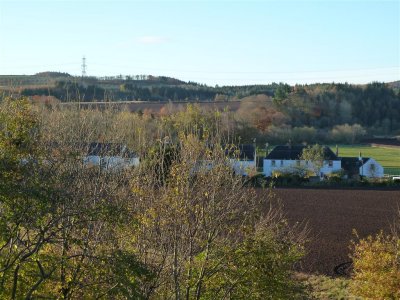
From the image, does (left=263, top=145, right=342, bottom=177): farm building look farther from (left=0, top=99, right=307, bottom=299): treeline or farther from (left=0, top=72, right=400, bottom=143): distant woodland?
(left=0, top=99, right=307, bottom=299): treeline

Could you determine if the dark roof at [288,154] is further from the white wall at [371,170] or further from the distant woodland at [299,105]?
the distant woodland at [299,105]

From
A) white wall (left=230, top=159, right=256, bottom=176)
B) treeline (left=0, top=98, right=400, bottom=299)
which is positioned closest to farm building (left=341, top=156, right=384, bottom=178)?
white wall (left=230, top=159, right=256, bottom=176)

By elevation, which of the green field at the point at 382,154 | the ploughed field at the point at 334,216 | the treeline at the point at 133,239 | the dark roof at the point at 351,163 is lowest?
the green field at the point at 382,154

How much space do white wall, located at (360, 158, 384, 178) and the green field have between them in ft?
18.3

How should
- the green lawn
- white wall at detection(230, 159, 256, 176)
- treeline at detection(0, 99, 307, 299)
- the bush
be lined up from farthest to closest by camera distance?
the green lawn < white wall at detection(230, 159, 256, 176) < the bush < treeline at detection(0, 99, 307, 299)

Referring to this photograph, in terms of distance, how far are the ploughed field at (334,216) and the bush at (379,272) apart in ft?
21.3

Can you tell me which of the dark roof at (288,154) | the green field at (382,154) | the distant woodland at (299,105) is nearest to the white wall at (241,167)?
the dark roof at (288,154)

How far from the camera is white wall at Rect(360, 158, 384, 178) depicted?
49378mm

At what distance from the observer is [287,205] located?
33.2m

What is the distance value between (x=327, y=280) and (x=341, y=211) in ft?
46.2

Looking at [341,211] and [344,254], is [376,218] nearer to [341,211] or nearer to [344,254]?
[341,211]

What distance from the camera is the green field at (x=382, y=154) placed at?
61156 millimetres

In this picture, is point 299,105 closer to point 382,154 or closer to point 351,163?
point 382,154

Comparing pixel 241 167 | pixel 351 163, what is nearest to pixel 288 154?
pixel 351 163
